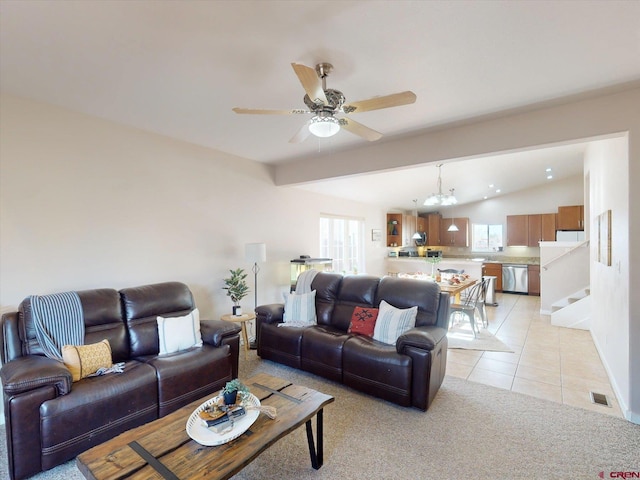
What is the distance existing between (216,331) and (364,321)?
158 centimetres

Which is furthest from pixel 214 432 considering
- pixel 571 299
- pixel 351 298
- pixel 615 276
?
pixel 571 299

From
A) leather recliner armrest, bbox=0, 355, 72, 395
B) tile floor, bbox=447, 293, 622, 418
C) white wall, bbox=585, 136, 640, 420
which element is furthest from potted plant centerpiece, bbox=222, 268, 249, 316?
white wall, bbox=585, 136, 640, 420

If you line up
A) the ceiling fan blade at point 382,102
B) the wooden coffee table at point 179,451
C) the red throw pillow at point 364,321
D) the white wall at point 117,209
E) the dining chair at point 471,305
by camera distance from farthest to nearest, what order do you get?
the dining chair at point 471,305 < the red throw pillow at point 364,321 < the white wall at point 117,209 < the ceiling fan blade at point 382,102 < the wooden coffee table at point 179,451

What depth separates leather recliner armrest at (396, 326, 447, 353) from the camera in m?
2.65

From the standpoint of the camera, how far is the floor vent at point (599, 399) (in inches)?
112

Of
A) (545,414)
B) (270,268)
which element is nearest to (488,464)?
(545,414)

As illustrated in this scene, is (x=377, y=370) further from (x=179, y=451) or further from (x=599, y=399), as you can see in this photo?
(x=599, y=399)

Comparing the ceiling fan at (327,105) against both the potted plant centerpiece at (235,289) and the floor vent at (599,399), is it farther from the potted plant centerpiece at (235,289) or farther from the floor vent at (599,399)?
the floor vent at (599,399)

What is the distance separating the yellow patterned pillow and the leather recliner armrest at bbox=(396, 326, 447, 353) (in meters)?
2.49

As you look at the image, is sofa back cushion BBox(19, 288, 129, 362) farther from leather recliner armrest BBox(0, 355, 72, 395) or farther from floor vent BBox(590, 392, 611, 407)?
floor vent BBox(590, 392, 611, 407)

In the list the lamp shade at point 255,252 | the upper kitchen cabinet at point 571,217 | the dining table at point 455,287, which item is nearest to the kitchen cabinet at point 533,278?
the upper kitchen cabinet at point 571,217

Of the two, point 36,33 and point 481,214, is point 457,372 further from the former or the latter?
point 481,214

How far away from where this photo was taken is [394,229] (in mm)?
8695

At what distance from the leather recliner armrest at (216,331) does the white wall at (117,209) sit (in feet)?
3.17
